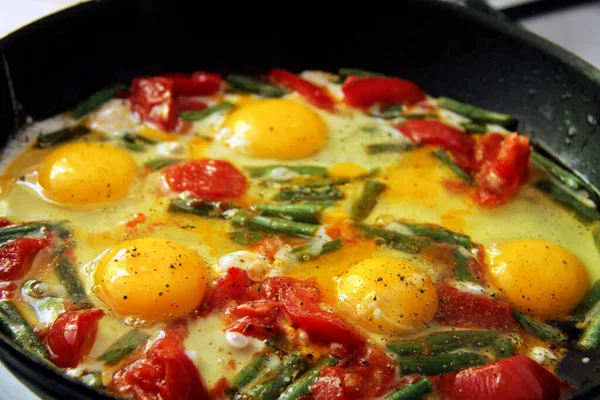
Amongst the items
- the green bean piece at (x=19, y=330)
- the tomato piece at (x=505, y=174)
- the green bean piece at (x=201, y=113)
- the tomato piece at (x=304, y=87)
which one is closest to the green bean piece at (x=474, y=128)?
the tomato piece at (x=505, y=174)

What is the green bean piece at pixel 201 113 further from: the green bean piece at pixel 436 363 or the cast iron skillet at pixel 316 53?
the green bean piece at pixel 436 363

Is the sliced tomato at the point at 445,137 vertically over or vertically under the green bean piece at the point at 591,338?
over

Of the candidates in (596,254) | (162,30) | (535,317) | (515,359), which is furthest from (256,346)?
(162,30)

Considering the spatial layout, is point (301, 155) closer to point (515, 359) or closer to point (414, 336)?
point (414, 336)

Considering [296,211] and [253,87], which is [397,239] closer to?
[296,211]

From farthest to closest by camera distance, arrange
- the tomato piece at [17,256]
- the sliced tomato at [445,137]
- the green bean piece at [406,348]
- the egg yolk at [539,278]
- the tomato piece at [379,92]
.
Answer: the tomato piece at [379,92], the sliced tomato at [445,137], the egg yolk at [539,278], the tomato piece at [17,256], the green bean piece at [406,348]

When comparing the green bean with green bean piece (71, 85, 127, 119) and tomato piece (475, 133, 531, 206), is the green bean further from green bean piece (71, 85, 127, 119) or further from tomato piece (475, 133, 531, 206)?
green bean piece (71, 85, 127, 119)

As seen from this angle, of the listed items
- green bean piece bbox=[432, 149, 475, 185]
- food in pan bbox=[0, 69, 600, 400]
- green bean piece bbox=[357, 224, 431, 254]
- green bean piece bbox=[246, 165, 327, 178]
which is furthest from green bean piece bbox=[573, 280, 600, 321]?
green bean piece bbox=[246, 165, 327, 178]
